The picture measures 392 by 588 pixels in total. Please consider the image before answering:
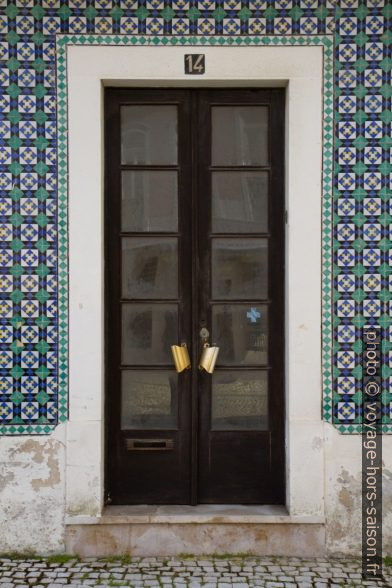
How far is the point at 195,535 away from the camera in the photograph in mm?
4402

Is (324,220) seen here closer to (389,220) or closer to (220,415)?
(389,220)

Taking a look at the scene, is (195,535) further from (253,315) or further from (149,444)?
(253,315)

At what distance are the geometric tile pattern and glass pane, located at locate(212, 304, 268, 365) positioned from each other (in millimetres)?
441

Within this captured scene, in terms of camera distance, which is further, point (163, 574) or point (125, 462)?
point (125, 462)

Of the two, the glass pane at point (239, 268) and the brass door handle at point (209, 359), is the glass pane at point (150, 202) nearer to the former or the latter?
the glass pane at point (239, 268)

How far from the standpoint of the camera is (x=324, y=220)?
14.5 feet

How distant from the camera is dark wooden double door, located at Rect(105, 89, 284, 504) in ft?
15.1

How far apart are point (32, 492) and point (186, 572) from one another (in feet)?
3.72

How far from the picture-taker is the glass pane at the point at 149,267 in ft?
15.1

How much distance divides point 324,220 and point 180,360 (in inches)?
53.1

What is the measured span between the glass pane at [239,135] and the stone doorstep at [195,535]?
7.93 ft

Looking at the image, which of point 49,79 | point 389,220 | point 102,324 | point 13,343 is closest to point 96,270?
point 102,324

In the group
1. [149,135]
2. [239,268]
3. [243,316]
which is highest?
[149,135]

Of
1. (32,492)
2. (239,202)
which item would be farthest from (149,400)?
(239,202)
